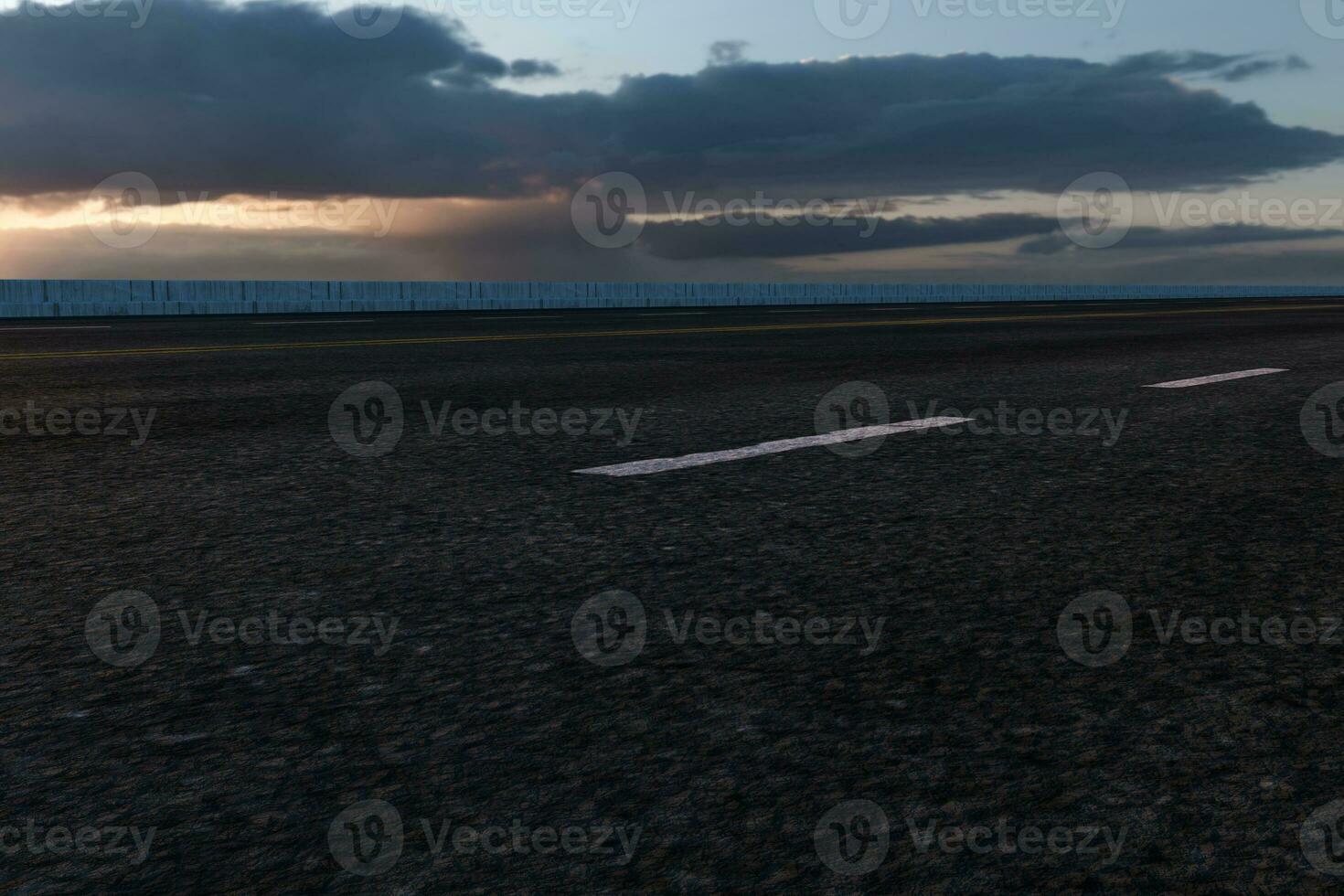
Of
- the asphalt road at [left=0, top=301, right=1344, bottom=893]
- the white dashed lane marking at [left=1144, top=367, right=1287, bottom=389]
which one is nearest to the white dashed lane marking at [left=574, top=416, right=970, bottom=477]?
the asphalt road at [left=0, top=301, right=1344, bottom=893]

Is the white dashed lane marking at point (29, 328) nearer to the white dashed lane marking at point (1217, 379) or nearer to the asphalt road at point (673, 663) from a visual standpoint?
the asphalt road at point (673, 663)

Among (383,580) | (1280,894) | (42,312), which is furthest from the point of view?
(42,312)

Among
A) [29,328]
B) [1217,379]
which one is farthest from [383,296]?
[1217,379]

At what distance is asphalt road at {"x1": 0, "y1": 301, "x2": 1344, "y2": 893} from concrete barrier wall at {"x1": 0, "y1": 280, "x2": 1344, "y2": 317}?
23065 millimetres

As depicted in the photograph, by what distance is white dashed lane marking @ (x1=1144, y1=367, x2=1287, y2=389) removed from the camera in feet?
26.3

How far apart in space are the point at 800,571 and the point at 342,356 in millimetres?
8603

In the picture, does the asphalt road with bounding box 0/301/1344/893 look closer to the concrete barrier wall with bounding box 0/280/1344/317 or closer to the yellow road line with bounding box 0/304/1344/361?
the yellow road line with bounding box 0/304/1344/361

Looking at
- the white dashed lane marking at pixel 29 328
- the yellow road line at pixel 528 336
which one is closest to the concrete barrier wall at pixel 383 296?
the white dashed lane marking at pixel 29 328

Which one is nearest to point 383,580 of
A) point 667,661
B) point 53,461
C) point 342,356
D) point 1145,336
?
point 667,661

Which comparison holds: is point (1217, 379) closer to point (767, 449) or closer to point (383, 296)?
point (767, 449)

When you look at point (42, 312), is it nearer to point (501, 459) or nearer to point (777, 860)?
point (501, 459)

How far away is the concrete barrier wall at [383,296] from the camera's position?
1063 inches

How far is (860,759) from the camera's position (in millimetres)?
1988

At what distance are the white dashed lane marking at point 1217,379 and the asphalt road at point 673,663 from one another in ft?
7.07
